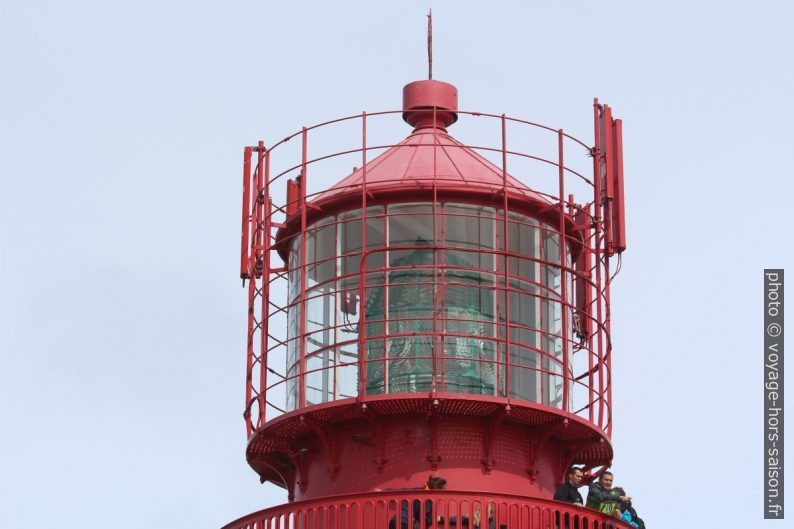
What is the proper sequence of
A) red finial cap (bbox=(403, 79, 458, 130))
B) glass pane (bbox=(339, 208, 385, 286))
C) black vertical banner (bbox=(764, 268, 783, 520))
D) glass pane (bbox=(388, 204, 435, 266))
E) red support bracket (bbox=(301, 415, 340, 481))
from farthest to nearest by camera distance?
black vertical banner (bbox=(764, 268, 783, 520)) → red finial cap (bbox=(403, 79, 458, 130)) → glass pane (bbox=(339, 208, 385, 286)) → glass pane (bbox=(388, 204, 435, 266)) → red support bracket (bbox=(301, 415, 340, 481))

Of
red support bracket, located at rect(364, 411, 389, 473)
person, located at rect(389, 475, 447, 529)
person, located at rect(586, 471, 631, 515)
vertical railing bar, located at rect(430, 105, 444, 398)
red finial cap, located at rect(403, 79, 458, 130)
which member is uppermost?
red finial cap, located at rect(403, 79, 458, 130)

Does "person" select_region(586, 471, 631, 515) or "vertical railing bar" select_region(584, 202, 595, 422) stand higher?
"vertical railing bar" select_region(584, 202, 595, 422)

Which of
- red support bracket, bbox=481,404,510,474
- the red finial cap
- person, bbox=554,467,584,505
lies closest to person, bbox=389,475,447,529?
red support bracket, bbox=481,404,510,474

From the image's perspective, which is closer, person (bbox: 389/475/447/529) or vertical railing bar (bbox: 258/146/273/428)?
person (bbox: 389/475/447/529)

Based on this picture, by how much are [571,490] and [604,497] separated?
46 cm

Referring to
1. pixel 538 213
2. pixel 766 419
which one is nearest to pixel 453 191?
pixel 538 213

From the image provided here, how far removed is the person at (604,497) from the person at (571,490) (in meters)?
0.16

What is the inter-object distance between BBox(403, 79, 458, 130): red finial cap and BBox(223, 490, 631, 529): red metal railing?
646 cm

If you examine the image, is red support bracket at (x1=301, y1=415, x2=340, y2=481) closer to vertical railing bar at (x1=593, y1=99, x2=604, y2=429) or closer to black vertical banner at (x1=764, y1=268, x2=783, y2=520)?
vertical railing bar at (x1=593, y1=99, x2=604, y2=429)

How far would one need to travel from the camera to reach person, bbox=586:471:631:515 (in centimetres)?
3378

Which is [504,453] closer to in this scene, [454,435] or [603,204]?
[454,435]

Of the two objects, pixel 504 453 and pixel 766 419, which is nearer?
pixel 504 453

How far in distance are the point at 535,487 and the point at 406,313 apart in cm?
293

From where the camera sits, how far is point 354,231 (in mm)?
35469
